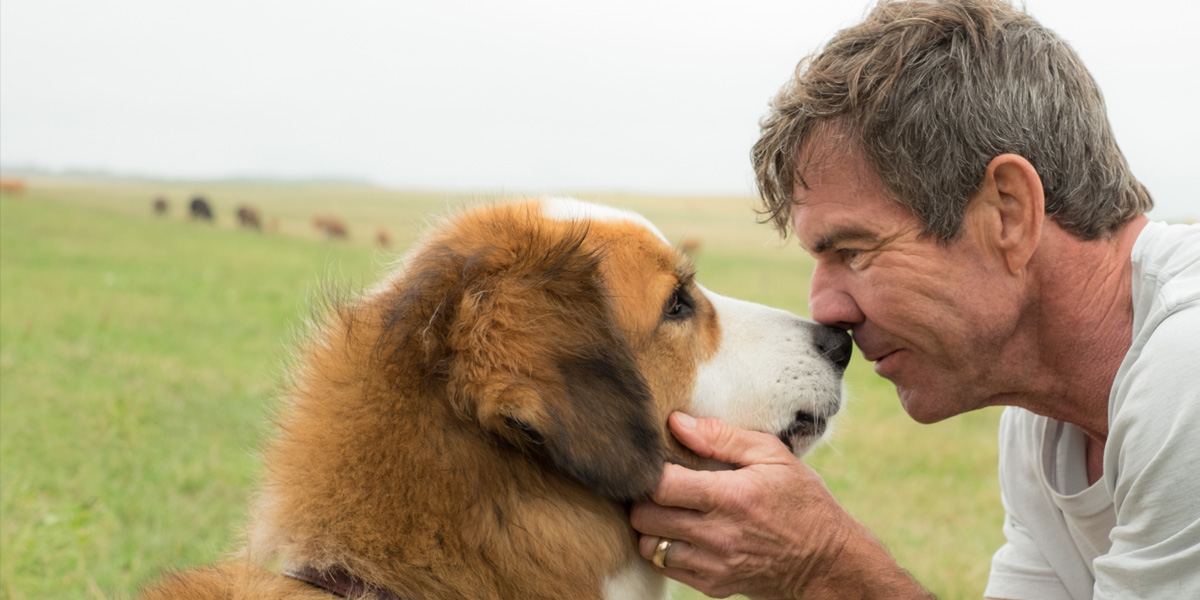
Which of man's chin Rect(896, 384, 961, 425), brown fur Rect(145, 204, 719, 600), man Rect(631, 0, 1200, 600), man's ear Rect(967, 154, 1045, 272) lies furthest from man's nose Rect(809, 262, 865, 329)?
brown fur Rect(145, 204, 719, 600)

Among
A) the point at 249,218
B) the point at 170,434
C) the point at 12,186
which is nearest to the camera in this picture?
the point at 170,434

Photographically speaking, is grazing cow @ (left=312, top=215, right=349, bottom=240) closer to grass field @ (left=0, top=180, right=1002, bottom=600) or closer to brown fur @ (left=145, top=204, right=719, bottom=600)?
grass field @ (left=0, top=180, right=1002, bottom=600)

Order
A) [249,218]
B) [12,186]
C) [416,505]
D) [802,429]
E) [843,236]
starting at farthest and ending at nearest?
[249,218] → [12,186] → [843,236] → [802,429] → [416,505]

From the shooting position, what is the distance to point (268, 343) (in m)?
9.34

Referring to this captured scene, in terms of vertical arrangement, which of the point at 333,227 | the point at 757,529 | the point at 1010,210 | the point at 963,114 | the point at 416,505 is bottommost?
the point at 333,227

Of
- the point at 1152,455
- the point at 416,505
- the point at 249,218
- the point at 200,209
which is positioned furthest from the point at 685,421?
the point at 200,209

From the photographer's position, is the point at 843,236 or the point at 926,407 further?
the point at 926,407

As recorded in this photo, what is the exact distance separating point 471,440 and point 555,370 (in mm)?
232

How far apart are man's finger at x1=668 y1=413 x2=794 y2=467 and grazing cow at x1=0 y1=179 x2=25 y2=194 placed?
20813 mm

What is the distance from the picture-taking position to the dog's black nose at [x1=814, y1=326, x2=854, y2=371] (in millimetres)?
2609

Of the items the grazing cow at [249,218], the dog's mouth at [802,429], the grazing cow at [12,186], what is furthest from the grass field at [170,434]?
the grazing cow at [249,218]

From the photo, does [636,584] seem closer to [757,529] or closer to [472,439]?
[757,529]

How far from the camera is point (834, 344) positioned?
264 cm

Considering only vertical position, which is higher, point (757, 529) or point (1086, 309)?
point (1086, 309)
